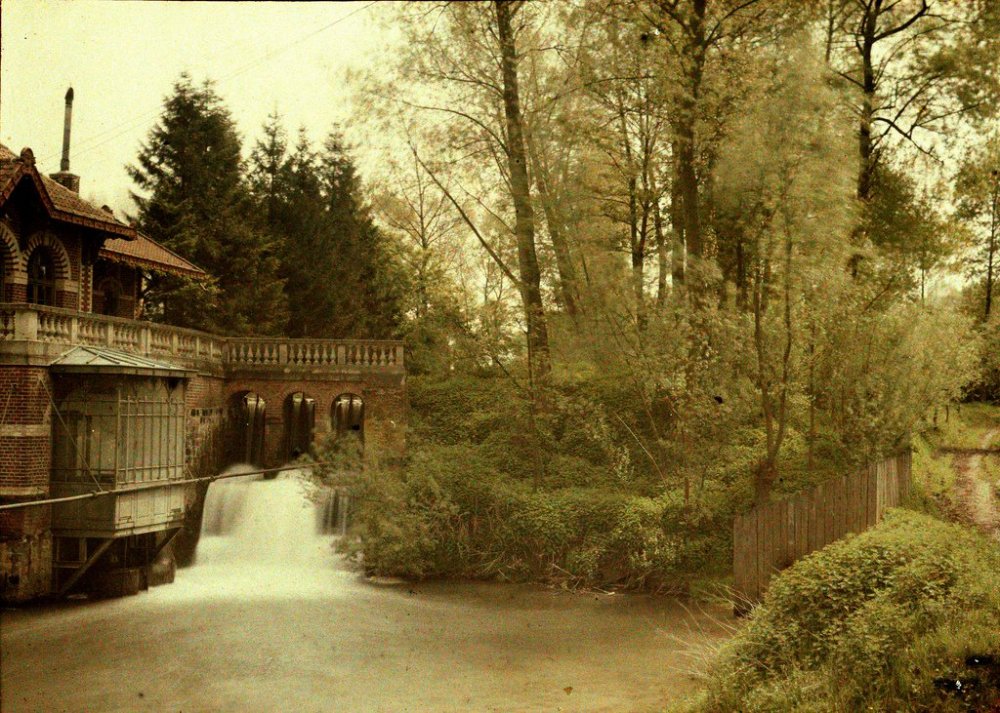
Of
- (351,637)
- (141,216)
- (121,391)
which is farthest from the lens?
(141,216)

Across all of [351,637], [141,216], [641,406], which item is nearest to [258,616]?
[351,637]

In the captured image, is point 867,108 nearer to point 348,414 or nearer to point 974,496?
point 974,496

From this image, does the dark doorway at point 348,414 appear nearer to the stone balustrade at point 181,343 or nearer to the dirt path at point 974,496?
the stone balustrade at point 181,343

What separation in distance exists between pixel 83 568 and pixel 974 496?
1810 cm

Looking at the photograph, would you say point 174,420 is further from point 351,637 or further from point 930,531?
point 930,531

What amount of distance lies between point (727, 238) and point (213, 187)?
16.8 m

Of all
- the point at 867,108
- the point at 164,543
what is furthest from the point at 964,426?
the point at 164,543

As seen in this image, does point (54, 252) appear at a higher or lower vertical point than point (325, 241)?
lower

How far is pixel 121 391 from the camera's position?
60.7 feet

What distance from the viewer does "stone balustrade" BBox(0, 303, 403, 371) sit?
1792 cm

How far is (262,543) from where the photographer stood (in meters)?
21.9

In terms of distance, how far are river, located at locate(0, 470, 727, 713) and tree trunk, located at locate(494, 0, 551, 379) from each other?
228 inches

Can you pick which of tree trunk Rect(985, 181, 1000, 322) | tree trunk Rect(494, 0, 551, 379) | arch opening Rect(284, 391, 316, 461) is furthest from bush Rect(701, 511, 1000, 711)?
arch opening Rect(284, 391, 316, 461)

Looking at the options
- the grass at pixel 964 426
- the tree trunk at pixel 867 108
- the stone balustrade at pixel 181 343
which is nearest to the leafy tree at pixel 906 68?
the tree trunk at pixel 867 108
